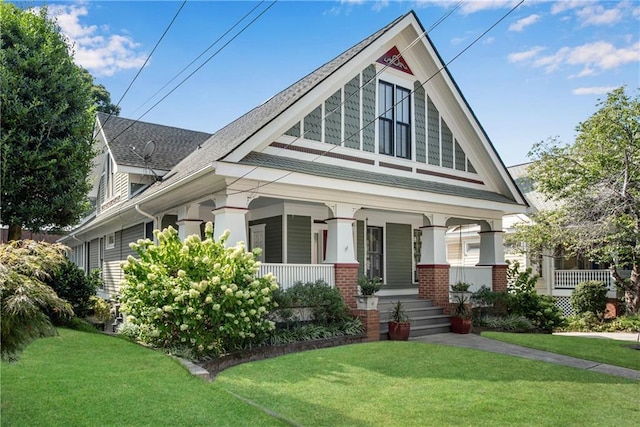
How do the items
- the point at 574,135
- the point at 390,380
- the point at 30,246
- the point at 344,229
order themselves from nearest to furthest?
the point at 30,246 → the point at 390,380 → the point at 344,229 → the point at 574,135

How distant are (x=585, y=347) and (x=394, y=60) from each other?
330 inches

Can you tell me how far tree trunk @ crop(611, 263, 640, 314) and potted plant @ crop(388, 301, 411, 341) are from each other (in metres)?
9.65

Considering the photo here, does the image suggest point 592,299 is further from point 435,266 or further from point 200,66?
point 200,66

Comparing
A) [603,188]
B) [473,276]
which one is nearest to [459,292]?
[473,276]

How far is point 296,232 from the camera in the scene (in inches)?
540

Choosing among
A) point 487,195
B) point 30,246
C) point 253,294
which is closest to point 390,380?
point 253,294

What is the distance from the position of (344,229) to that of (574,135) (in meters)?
11.2

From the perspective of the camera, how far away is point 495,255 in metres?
15.2

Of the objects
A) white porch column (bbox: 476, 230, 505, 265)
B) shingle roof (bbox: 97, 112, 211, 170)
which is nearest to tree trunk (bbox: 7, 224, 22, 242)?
shingle roof (bbox: 97, 112, 211, 170)

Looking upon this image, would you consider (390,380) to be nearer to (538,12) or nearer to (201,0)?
(538,12)

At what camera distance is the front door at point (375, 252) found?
16.0 metres

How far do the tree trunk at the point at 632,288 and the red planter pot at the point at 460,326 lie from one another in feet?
24.6

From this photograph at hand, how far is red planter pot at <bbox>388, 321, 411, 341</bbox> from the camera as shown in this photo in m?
11.1

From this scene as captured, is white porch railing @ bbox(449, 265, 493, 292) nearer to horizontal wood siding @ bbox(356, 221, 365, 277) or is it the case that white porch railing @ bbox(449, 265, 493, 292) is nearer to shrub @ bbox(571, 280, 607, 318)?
horizontal wood siding @ bbox(356, 221, 365, 277)
